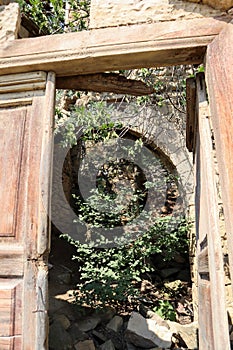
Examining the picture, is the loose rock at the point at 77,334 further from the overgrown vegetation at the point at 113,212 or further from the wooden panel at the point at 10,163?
the wooden panel at the point at 10,163

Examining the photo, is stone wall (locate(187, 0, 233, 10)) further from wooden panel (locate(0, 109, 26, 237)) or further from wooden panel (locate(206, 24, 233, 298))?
wooden panel (locate(0, 109, 26, 237))

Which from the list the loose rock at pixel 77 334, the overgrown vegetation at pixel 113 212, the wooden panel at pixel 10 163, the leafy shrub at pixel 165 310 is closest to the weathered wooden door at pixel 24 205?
the wooden panel at pixel 10 163

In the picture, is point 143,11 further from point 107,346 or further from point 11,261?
point 107,346

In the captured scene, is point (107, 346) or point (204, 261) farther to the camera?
point (107, 346)

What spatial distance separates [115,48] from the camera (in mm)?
1562

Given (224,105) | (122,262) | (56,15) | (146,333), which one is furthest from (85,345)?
(56,15)

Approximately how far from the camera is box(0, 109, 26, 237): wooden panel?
5.03 ft

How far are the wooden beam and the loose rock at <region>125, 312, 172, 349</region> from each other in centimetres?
311

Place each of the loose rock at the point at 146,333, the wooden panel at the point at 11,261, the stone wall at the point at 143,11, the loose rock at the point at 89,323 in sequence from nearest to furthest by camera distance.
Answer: the wooden panel at the point at 11,261
the stone wall at the point at 143,11
the loose rock at the point at 146,333
the loose rock at the point at 89,323

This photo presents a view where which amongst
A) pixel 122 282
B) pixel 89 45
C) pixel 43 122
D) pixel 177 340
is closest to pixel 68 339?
pixel 122 282

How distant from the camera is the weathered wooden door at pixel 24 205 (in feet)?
4.50

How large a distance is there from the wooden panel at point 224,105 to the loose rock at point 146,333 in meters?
2.69

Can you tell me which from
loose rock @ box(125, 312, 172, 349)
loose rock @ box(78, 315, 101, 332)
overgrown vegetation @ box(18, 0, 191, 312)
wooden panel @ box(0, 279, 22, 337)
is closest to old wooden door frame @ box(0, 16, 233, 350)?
wooden panel @ box(0, 279, 22, 337)

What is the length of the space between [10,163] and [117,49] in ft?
2.72
